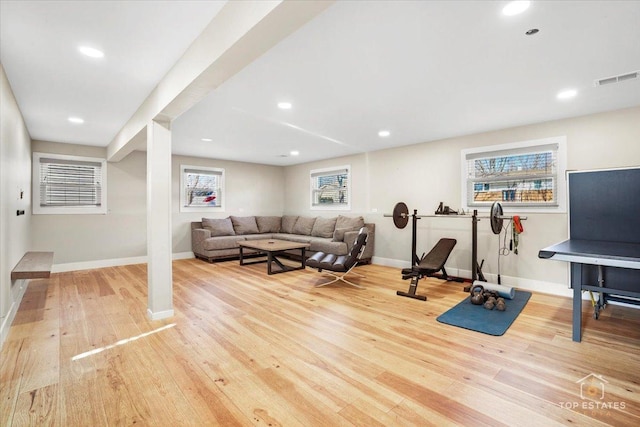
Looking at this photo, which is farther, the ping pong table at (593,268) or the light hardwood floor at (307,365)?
the ping pong table at (593,268)

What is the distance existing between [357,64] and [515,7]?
1130 mm

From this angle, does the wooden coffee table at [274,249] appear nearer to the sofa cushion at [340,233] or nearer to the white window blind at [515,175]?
the sofa cushion at [340,233]

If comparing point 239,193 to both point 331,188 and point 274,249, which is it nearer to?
point 331,188

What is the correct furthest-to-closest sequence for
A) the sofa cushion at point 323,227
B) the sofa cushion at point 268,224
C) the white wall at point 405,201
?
the sofa cushion at point 268,224
the sofa cushion at point 323,227
the white wall at point 405,201

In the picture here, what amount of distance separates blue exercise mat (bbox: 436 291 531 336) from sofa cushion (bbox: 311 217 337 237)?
11.2 ft

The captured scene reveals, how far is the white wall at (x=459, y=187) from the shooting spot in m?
3.70

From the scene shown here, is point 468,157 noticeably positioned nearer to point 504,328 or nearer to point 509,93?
point 509,93

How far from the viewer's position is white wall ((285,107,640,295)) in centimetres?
370

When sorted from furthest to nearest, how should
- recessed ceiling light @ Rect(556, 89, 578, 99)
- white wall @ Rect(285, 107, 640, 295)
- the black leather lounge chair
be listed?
the black leather lounge chair → white wall @ Rect(285, 107, 640, 295) → recessed ceiling light @ Rect(556, 89, 578, 99)

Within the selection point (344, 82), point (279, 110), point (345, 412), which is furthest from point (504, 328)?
point (279, 110)

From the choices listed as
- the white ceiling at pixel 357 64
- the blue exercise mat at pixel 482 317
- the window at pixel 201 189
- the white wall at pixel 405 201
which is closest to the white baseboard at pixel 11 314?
the white wall at pixel 405 201

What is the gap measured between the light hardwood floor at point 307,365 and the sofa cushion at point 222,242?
8.15 ft

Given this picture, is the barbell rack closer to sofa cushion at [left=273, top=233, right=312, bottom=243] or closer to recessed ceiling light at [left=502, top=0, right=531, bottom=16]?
sofa cushion at [left=273, top=233, right=312, bottom=243]

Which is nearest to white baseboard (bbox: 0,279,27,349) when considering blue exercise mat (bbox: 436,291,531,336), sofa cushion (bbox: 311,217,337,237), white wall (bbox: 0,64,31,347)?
white wall (bbox: 0,64,31,347)
